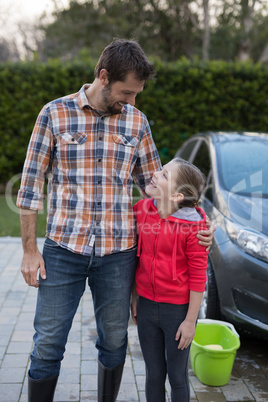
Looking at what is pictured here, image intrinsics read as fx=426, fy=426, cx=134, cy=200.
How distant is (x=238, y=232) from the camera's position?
3010 mm

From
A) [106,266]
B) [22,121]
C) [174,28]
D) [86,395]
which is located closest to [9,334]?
[86,395]

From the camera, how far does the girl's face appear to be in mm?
1927

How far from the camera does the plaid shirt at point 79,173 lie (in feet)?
6.23

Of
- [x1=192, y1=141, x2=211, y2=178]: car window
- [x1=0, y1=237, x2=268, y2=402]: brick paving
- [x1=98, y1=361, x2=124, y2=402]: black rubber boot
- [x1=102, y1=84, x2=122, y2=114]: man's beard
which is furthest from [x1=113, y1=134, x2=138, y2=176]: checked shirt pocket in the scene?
[x1=192, y1=141, x2=211, y2=178]: car window

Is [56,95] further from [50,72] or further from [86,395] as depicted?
[86,395]

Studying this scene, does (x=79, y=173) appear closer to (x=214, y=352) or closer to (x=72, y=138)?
(x=72, y=138)

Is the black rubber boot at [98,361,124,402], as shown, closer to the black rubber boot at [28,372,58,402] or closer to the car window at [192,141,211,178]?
the black rubber boot at [28,372,58,402]

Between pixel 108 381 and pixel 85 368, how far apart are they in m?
0.76

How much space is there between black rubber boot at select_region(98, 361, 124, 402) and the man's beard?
4.13ft

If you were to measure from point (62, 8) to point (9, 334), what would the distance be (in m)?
16.9

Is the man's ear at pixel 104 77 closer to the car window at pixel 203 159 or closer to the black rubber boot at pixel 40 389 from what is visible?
the black rubber boot at pixel 40 389

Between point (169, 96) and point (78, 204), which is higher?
point (78, 204)

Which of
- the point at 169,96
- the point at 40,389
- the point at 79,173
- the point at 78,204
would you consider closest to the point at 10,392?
the point at 40,389

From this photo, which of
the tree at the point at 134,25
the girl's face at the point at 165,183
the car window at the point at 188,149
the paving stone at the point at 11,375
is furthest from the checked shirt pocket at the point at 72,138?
the tree at the point at 134,25
